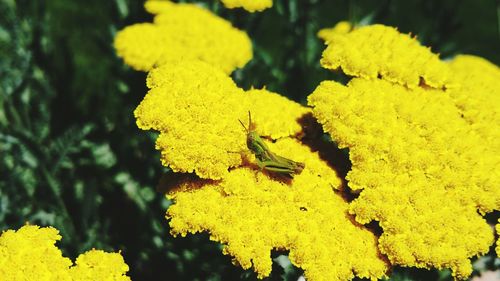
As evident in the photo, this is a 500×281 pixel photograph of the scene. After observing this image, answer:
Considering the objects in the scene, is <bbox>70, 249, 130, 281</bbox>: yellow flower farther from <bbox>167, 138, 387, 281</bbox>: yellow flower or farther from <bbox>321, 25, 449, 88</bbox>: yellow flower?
<bbox>321, 25, 449, 88</bbox>: yellow flower

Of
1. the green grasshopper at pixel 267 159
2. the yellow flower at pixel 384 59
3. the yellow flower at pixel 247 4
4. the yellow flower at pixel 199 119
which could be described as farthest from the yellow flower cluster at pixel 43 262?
the yellow flower at pixel 247 4

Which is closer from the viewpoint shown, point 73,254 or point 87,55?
point 73,254

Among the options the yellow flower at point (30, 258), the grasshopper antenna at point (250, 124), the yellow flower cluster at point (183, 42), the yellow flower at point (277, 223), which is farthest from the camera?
the yellow flower cluster at point (183, 42)

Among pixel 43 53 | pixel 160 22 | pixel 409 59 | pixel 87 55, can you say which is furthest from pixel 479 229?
pixel 87 55

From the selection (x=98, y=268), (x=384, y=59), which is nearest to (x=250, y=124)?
(x=384, y=59)

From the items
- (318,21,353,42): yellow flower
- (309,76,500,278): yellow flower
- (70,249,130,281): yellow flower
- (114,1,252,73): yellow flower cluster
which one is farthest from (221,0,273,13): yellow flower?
(70,249,130,281): yellow flower

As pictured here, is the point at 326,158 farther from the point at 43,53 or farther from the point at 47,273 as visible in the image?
the point at 43,53

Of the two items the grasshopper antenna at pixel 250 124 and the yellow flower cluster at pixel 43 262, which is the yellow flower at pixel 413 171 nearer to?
the grasshopper antenna at pixel 250 124
